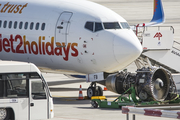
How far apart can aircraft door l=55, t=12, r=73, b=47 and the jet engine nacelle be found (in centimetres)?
319

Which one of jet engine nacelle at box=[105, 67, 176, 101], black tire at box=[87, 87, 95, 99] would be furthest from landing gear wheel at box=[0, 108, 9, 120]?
black tire at box=[87, 87, 95, 99]

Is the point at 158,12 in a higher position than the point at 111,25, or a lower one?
higher

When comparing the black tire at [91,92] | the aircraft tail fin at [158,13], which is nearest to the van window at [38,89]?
the black tire at [91,92]

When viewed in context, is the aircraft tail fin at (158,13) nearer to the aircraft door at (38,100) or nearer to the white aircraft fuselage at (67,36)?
the white aircraft fuselage at (67,36)

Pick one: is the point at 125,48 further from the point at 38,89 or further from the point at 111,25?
the point at 38,89

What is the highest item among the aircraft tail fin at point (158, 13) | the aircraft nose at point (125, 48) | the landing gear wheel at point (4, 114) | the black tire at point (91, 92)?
the aircraft tail fin at point (158, 13)

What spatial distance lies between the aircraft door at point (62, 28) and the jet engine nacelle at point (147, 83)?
10.5 ft

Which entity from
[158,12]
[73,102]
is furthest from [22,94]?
[158,12]

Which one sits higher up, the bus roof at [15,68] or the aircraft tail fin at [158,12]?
the aircraft tail fin at [158,12]

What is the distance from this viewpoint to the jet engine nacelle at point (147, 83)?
2192 centimetres

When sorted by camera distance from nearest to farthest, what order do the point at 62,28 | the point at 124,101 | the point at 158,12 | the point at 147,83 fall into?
1. the point at 147,83
2. the point at 124,101
3. the point at 62,28
4. the point at 158,12

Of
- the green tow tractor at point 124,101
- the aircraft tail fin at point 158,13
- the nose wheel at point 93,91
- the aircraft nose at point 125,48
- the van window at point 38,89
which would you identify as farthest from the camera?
the aircraft tail fin at point 158,13

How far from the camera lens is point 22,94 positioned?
18.5 meters

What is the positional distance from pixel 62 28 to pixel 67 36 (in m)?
0.57
